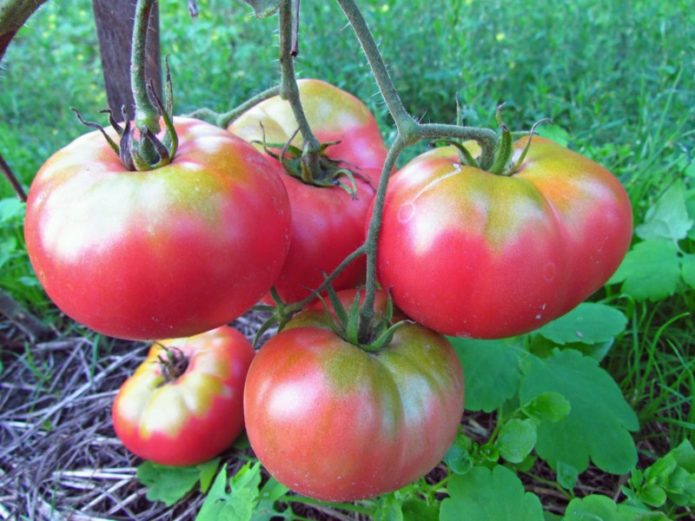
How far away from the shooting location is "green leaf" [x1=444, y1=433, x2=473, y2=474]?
893mm

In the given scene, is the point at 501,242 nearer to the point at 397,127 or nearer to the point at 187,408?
the point at 397,127

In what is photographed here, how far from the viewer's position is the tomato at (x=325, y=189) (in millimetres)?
883

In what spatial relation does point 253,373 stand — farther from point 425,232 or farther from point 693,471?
point 693,471

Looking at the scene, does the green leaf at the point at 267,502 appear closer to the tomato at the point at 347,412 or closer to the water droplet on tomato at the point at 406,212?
the tomato at the point at 347,412

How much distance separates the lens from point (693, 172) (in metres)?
1.39

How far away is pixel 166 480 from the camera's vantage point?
125 cm

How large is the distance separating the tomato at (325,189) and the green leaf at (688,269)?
0.67 metres

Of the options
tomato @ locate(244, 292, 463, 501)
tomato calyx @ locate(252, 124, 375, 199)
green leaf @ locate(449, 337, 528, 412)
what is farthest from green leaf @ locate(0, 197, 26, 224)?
green leaf @ locate(449, 337, 528, 412)

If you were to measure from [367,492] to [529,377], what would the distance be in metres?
0.40

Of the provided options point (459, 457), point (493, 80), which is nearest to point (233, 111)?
point (459, 457)

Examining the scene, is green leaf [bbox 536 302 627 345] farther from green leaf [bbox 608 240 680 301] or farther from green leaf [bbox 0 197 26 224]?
green leaf [bbox 0 197 26 224]

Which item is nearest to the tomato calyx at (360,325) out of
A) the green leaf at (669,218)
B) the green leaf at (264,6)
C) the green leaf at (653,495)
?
the green leaf at (264,6)

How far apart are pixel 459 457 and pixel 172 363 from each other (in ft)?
2.17

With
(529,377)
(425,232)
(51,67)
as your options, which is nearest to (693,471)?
(529,377)
